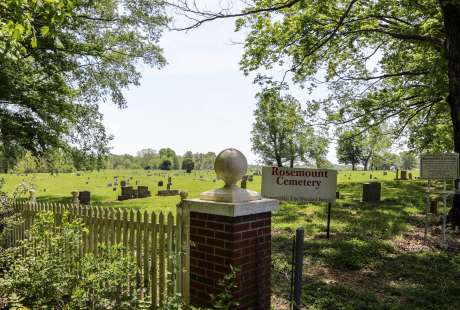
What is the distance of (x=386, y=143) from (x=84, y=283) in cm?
1966

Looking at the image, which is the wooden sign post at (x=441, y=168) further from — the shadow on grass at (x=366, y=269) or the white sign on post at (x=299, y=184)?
the white sign on post at (x=299, y=184)

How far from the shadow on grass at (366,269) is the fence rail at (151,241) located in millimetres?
2129

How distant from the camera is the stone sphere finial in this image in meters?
4.20

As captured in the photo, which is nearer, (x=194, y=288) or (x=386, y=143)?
(x=194, y=288)

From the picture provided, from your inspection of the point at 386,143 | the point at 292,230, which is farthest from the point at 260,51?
the point at 386,143

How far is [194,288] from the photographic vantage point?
14.6ft

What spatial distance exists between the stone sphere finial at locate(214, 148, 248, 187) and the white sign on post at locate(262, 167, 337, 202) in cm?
470

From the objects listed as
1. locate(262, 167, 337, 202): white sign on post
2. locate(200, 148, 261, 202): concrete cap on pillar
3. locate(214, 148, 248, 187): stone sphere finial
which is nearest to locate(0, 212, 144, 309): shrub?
locate(200, 148, 261, 202): concrete cap on pillar

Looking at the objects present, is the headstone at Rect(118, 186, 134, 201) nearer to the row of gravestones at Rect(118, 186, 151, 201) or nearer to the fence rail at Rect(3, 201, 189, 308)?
the row of gravestones at Rect(118, 186, 151, 201)

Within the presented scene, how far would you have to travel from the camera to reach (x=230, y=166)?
4191 millimetres

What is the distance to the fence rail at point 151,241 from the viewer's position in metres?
4.55

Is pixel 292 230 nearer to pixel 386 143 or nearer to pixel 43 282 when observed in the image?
pixel 43 282

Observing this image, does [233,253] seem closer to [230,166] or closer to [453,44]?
[230,166]

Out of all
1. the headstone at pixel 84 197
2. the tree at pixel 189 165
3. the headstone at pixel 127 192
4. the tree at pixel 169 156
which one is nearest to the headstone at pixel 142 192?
the headstone at pixel 127 192
